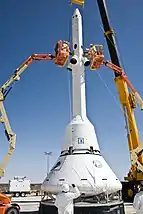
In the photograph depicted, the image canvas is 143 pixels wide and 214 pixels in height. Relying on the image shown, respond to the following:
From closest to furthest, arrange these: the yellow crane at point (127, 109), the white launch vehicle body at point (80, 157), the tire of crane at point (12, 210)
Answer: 1. the white launch vehicle body at point (80, 157)
2. the tire of crane at point (12, 210)
3. the yellow crane at point (127, 109)

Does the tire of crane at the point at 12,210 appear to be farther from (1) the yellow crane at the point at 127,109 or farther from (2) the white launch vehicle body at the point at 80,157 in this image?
(1) the yellow crane at the point at 127,109

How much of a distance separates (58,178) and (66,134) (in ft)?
10.8

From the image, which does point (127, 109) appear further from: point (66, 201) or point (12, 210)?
point (66, 201)

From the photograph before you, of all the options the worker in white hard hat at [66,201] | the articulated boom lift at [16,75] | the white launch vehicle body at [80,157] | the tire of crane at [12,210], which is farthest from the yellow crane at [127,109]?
the worker in white hard hat at [66,201]

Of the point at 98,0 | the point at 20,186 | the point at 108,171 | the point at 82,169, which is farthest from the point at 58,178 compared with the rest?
the point at 20,186

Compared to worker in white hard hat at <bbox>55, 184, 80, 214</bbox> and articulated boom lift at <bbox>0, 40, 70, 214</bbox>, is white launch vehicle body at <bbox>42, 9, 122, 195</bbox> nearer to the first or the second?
articulated boom lift at <bbox>0, 40, 70, 214</bbox>

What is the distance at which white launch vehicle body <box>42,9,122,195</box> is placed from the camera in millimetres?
14578

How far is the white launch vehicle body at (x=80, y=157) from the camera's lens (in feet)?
47.8

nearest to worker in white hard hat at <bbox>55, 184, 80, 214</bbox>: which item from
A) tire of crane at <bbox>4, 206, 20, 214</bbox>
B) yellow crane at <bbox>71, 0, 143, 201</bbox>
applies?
tire of crane at <bbox>4, 206, 20, 214</bbox>

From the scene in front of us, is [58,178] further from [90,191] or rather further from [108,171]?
[108,171]

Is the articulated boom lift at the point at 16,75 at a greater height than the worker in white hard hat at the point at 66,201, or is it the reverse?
the articulated boom lift at the point at 16,75

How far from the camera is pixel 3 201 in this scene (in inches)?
592

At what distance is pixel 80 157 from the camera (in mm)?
15828

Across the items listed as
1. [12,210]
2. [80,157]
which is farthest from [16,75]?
[12,210]
